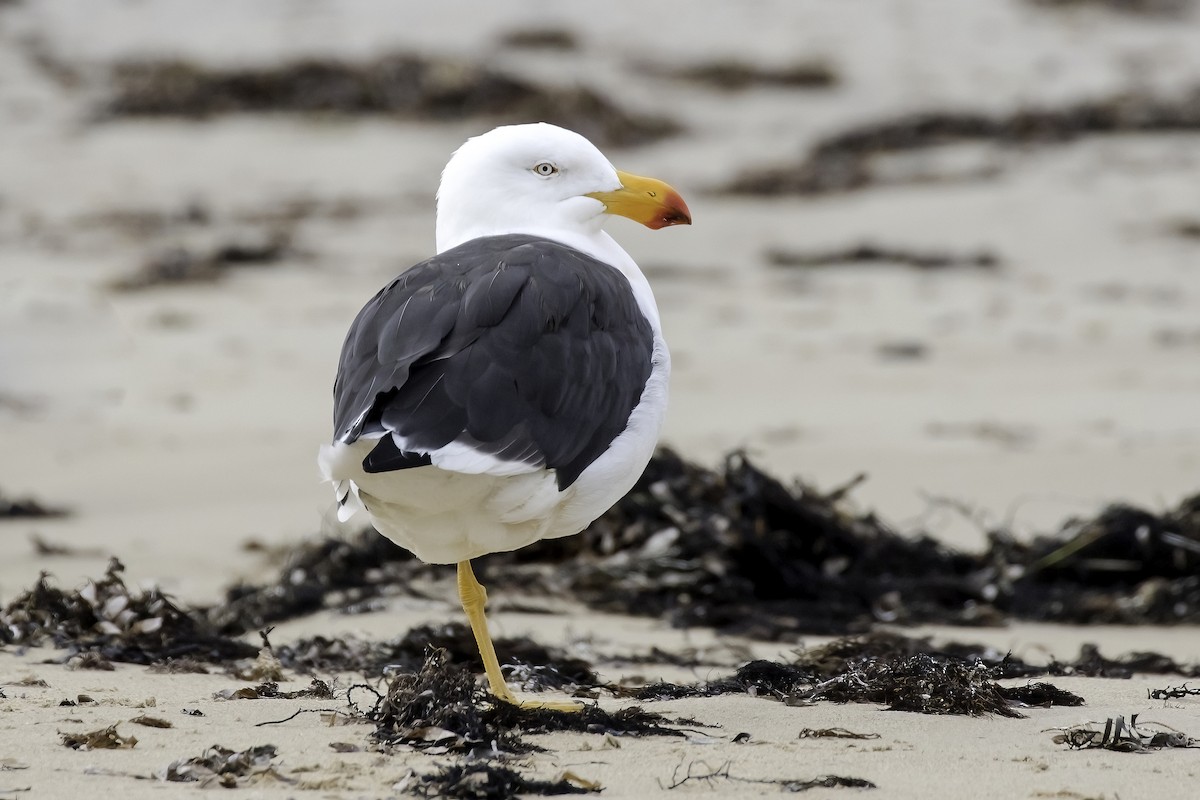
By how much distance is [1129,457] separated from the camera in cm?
783

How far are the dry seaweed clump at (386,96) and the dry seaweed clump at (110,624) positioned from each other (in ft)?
44.8

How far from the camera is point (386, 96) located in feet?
60.8

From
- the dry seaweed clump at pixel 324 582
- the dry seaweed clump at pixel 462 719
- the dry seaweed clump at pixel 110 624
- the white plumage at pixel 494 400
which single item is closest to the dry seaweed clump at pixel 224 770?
the dry seaweed clump at pixel 462 719

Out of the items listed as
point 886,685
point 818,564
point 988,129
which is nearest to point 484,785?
point 886,685

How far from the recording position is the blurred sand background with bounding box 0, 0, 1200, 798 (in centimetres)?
755

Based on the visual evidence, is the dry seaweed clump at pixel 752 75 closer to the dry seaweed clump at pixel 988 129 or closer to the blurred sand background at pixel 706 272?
the blurred sand background at pixel 706 272

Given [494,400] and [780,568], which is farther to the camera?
[780,568]

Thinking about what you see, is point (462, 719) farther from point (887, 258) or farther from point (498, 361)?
Result: point (887, 258)

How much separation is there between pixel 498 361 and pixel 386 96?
1539cm

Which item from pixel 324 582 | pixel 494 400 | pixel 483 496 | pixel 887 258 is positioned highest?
pixel 887 258

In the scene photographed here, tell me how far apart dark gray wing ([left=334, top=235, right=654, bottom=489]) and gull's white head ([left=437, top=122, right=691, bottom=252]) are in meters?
0.40

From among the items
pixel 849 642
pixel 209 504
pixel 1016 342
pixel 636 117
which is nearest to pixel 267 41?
pixel 636 117

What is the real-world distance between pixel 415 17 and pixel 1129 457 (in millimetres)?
16557

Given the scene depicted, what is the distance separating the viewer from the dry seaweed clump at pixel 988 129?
54.3 ft
